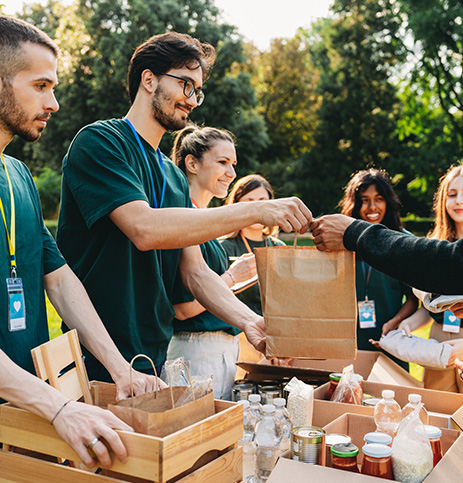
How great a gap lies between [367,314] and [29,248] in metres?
2.35

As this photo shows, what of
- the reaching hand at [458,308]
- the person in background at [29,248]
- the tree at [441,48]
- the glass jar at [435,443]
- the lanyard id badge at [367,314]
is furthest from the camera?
the tree at [441,48]

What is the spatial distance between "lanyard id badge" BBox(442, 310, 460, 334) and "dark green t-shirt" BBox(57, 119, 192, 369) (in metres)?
1.85

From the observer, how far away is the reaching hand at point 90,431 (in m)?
1.14

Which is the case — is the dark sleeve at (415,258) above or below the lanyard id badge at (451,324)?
above

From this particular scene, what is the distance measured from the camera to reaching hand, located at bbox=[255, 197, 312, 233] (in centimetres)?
174

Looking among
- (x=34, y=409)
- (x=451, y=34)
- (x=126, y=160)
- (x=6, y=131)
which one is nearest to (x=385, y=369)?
(x=126, y=160)

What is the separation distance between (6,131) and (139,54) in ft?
2.26

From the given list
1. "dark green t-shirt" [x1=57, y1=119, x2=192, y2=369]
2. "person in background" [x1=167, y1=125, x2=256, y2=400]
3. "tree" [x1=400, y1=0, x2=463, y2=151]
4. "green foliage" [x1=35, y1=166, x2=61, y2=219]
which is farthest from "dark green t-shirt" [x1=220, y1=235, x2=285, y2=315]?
"tree" [x1=400, y1=0, x2=463, y2=151]

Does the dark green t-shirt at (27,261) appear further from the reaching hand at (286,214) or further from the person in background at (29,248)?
the reaching hand at (286,214)

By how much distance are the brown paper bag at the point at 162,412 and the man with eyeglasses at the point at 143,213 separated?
1.59 feet

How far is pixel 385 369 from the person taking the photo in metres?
2.48

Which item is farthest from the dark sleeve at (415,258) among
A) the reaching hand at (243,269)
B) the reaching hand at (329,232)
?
the reaching hand at (243,269)

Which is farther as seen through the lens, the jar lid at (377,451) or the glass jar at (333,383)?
the glass jar at (333,383)

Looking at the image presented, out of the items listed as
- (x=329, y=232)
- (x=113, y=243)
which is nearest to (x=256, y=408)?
(x=329, y=232)
